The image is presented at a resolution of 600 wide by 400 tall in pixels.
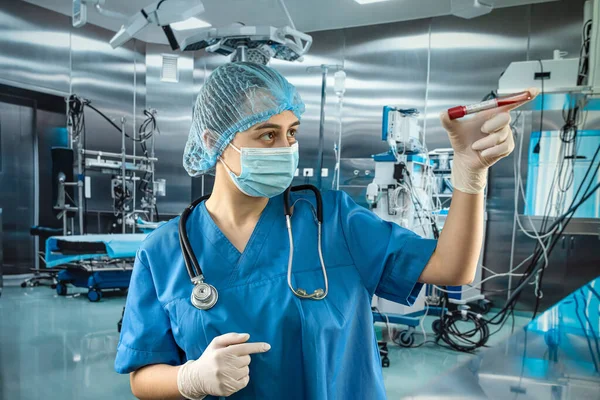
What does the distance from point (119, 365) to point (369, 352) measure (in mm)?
592

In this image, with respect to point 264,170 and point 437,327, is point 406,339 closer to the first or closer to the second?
point 437,327

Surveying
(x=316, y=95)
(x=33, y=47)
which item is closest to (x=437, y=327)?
(x=316, y=95)

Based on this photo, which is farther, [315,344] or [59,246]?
[59,246]

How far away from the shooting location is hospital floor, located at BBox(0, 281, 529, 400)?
2.40m

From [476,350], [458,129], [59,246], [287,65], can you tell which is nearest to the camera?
[458,129]

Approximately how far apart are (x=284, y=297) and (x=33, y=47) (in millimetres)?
5955

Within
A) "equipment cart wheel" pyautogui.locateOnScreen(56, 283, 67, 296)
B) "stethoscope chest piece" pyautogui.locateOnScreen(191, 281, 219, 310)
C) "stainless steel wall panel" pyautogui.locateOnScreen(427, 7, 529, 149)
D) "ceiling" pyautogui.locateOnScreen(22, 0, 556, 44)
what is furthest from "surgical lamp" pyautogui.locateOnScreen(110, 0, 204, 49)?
"equipment cart wheel" pyautogui.locateOnScreen(56, 283, 67, 296)

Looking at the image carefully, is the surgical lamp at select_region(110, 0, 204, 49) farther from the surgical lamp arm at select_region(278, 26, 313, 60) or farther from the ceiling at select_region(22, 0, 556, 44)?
the ceiling at select_region(22, 0, 556, 44)

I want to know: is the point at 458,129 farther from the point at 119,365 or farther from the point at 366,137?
the point at 366,137

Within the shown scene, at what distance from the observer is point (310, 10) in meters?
5.22

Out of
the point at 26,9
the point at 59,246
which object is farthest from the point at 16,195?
the point at 26,9

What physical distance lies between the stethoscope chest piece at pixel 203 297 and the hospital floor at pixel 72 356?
1812mm

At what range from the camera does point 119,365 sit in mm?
975

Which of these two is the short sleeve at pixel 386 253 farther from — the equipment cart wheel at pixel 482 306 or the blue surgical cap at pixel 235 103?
the equipment cart wheel at pixel 482 306
